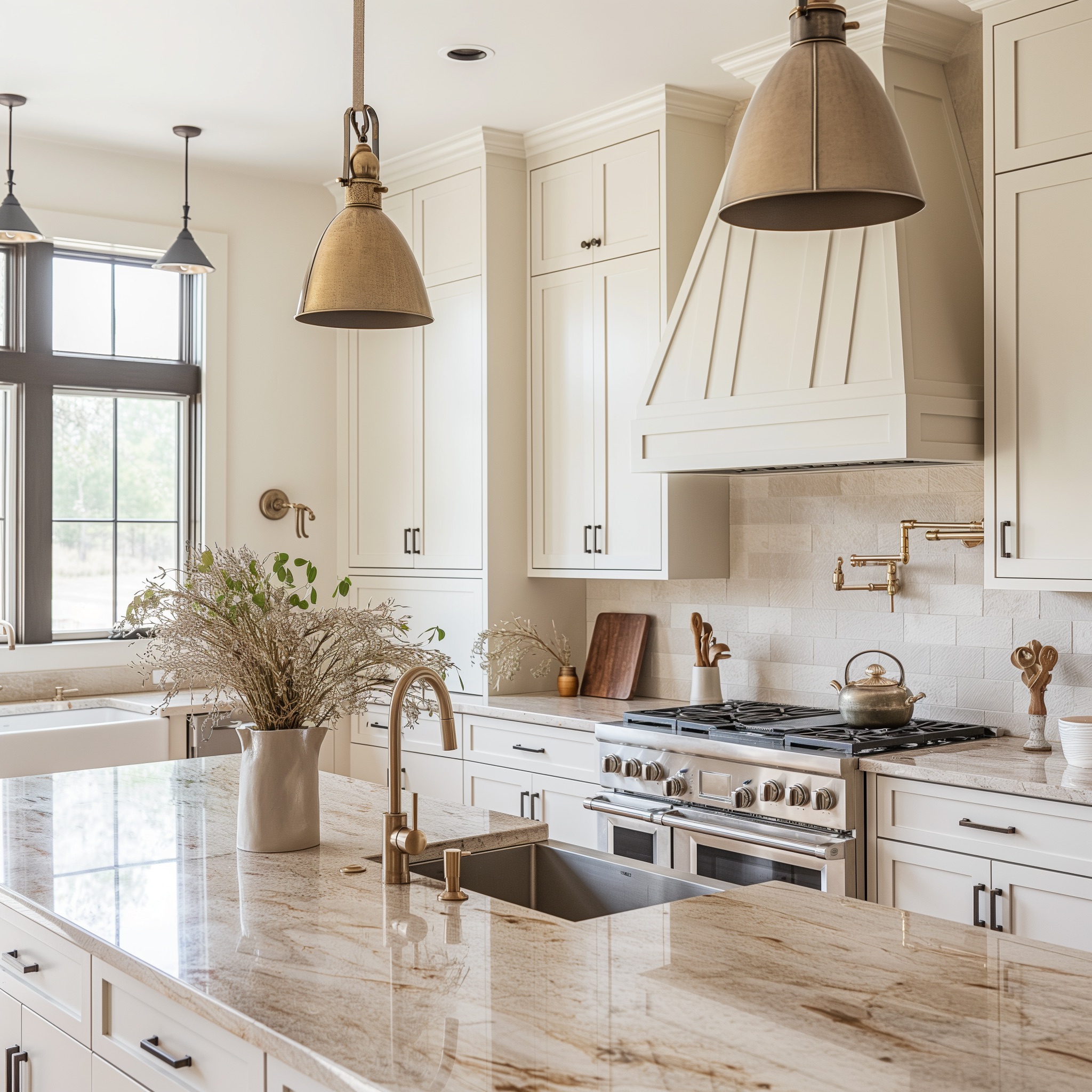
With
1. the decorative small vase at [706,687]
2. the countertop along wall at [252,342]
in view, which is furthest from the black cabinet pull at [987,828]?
the countertop along wall at [252,342]

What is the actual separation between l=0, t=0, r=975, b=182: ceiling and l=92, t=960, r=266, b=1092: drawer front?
9.23 feet

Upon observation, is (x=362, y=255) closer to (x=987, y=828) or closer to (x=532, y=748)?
(x=987, y=828)

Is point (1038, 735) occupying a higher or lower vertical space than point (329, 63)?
lower

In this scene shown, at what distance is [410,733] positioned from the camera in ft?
16.4

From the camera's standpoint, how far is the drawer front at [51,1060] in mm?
1903

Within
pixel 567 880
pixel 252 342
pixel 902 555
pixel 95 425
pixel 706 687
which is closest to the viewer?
pixel 567 880

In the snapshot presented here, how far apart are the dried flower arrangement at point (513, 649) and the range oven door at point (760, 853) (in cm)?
114

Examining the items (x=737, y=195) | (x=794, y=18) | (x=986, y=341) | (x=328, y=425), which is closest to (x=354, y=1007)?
(x=737, y=195)

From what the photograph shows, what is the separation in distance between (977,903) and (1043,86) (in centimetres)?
212

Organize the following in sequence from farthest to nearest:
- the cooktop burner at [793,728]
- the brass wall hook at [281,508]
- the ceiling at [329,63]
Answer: the brass wall hook at [281,508] < the ceiling at [329,63] < the cooktop burner at [793,728]

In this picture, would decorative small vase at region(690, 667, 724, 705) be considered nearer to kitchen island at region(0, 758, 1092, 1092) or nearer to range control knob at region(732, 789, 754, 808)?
range control knob at region(732, 789, 754, 808)

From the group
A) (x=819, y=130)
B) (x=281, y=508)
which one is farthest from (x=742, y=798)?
(x=281, y=508)

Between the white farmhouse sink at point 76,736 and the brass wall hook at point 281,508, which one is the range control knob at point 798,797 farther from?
the brass wall hook at point 281,508

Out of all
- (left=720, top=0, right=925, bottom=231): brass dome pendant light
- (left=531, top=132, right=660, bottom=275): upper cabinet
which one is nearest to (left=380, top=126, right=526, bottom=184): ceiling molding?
(left=531, top=132, right=660, bottom=275): upper cabinet
